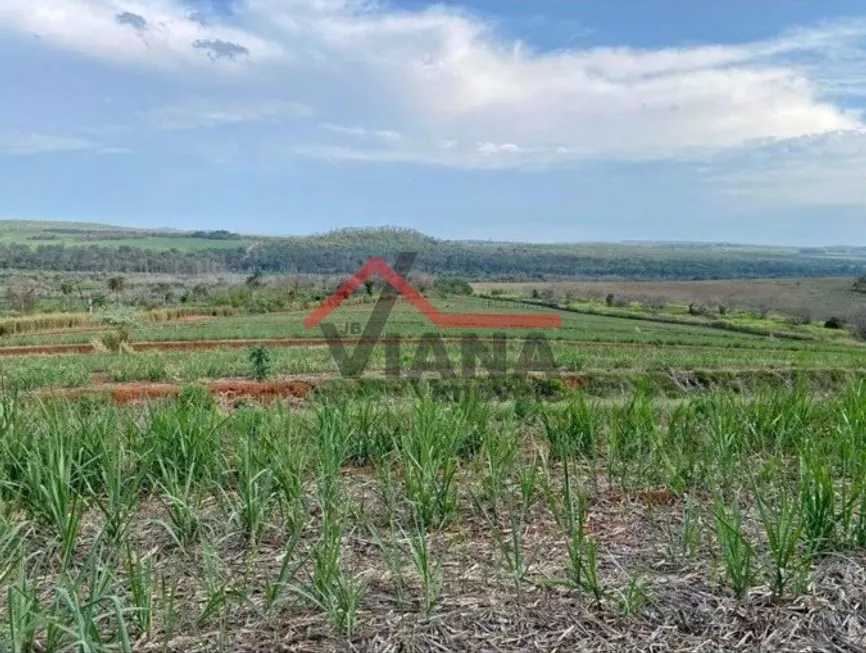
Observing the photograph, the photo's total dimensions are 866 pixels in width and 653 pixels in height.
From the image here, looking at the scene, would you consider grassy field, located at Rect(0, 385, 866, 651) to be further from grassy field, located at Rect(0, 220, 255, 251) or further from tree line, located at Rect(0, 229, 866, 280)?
grassy field, located at Rect(0, 220, 255, 251)

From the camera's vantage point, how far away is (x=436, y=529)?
3176mm

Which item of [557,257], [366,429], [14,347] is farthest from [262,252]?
[366,429]

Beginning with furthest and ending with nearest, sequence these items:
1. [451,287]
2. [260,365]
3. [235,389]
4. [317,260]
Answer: [317,260] < [451,287] < [260,365] < [235,389]

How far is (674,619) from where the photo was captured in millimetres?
2389

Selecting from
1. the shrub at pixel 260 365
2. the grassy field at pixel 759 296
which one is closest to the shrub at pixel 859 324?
the grassy field at pixel 759 296

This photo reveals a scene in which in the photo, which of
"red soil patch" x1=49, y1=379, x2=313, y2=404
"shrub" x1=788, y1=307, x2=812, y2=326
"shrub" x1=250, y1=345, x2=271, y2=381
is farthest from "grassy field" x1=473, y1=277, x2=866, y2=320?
"red soil patch" x1=49, y1=379, x2=313, y2=404

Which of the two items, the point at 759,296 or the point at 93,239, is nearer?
the point at 759,296

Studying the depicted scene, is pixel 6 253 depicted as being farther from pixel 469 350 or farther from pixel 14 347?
pixel 469 350

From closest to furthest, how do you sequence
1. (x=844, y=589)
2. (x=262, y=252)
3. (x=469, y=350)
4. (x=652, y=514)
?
(x=844, y=589), (x=652, y=514), (x=469, y=350), (x=262, y=252)

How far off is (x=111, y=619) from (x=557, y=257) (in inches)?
6295
